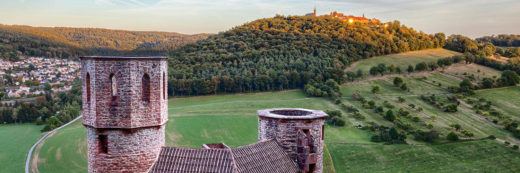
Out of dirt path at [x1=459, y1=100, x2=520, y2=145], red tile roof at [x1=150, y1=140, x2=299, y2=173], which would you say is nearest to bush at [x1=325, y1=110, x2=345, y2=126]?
dirt path at [x1=459, y1=100, x2=520, y2=145]

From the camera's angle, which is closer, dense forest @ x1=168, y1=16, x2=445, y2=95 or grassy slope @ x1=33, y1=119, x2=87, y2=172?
grassy slope @ x1=33, y1=119, x2=87, y2=172

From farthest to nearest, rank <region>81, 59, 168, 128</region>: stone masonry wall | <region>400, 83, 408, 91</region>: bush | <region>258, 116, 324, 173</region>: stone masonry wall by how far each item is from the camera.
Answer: <region>400, 83, 408, 91</region>: bush
<region>258, 116, 324, 173</region>: stone masonry wall
<region>81, 59, 168, 128</region>: stone masonry wall

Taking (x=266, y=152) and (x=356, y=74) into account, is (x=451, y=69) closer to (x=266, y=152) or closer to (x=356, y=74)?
(x=356, y=74)

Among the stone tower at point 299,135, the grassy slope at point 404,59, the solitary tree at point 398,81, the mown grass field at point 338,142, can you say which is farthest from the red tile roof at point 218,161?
the grassy slope at point 404,59

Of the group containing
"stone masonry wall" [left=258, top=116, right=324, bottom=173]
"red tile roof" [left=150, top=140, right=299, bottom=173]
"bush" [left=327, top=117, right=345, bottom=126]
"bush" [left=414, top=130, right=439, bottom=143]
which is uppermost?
"stone masonry wall" [left=258, top=116, right=324, bottom=173]

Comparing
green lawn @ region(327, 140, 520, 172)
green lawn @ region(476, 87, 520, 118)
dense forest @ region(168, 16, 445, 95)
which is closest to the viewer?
green lawn @ region(327, 140, 520, 172)

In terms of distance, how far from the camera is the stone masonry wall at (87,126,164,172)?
13.5m

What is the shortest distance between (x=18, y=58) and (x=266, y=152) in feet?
354

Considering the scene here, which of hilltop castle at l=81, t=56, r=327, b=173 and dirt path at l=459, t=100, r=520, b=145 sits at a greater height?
hilltop castle at l=81, t=56, r=327, b=173

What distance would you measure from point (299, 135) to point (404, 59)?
8664cm

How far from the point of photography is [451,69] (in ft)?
280

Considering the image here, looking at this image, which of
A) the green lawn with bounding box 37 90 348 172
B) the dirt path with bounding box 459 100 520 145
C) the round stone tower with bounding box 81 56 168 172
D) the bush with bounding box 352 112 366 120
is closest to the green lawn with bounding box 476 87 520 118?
the dirt path with bounding box 459 100 520 145

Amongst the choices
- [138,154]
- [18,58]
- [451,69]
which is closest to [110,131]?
[138,154]

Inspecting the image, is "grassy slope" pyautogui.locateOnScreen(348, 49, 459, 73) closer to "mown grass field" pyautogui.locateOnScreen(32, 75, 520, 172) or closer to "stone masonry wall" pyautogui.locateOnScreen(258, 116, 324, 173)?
"mown grass field" pyautogui.locateOnScreen(32, 75, 520, 172)
